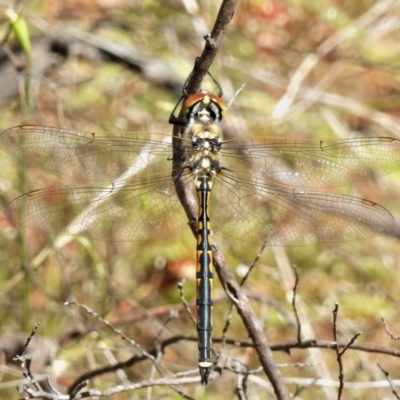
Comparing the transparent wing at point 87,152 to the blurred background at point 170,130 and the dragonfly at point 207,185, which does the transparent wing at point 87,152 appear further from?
the blurred background at point 170,130

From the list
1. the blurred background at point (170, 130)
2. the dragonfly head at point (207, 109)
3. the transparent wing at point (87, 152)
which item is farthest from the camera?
the blurred background at point (170, 130)

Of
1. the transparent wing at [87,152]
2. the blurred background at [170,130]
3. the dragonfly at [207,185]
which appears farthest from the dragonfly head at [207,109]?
Answer: the blurred background at [170,130]

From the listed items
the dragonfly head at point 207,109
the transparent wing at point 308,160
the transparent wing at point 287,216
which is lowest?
the transparent wing at point 287,216

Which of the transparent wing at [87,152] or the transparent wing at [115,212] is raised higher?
the transparent wing at [87,152]

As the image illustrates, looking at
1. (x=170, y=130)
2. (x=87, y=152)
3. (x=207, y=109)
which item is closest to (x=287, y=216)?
(x=207, y=109)

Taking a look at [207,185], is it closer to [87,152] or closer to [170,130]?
[87,152]

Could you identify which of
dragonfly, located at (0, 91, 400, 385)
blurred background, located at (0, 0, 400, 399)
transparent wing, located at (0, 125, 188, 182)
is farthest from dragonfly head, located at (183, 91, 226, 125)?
blurred background, located at (0, 0, 400, 399)

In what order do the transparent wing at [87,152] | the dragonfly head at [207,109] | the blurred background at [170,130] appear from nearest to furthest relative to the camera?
the dragonfly head at [207,109], the transparent wing at [87,152], the blurred background at [170,130]
